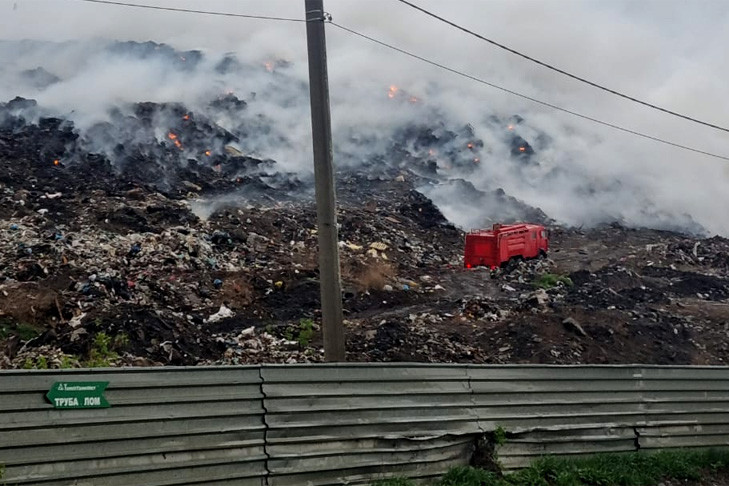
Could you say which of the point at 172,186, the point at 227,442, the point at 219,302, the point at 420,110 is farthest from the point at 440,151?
the point at 227,442

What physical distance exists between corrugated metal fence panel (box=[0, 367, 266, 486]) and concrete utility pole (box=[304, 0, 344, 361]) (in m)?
1.25

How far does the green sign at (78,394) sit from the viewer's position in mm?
4199

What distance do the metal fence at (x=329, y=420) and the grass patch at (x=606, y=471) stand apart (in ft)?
0.42

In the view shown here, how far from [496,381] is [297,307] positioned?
25.4ft

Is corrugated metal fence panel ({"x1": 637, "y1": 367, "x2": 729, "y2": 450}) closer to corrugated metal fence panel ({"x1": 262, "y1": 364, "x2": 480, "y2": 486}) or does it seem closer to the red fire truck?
corrugated metal fence panel ({"x1": 262, "y1": 364, "x2": 480, "y2": 486})

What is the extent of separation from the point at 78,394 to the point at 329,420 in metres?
1.83

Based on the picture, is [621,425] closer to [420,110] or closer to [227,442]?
[227,442]

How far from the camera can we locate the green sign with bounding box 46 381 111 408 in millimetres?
4199

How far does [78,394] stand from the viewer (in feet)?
14.0

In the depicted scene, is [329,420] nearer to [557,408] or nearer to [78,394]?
[78,394]

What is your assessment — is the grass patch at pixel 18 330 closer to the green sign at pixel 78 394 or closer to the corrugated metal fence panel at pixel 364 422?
the green sign at pixel 78 394

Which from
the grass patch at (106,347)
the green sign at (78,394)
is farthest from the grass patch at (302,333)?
the green sign at (78,394)

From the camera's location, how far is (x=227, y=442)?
4.73 meters

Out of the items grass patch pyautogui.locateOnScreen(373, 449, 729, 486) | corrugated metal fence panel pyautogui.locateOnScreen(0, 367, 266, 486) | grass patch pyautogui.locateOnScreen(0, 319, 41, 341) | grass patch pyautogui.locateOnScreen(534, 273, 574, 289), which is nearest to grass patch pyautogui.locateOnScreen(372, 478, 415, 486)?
grass patch pyautogui.locateOnScreen(373, 449, 729, 486)
